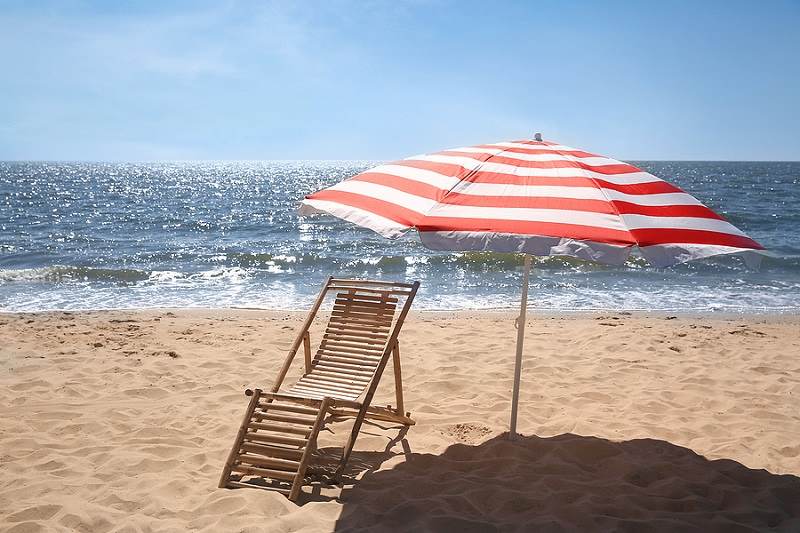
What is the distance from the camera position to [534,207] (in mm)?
3203

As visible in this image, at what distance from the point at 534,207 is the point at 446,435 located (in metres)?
1.86

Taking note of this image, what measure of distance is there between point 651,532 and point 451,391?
2.37m

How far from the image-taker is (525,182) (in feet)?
11.2

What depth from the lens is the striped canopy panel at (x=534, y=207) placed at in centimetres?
298

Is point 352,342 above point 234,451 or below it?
above

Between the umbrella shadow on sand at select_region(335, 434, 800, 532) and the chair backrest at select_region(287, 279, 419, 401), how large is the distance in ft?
1.73

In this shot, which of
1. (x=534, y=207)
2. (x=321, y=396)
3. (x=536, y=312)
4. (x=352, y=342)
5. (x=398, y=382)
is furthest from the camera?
(x=536, y=312)

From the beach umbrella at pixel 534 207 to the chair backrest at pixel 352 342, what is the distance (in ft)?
2.72

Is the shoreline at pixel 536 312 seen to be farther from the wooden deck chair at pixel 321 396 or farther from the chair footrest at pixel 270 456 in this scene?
the chair footrest at pixel 270 456

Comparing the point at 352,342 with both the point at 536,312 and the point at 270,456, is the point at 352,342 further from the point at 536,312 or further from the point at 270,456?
the point at 536,312

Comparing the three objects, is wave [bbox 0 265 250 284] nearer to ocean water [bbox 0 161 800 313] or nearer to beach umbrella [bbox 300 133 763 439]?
ocean water [bbox 0 161 800 313]

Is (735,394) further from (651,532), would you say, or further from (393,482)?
(393,482)

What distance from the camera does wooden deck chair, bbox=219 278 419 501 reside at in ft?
11.6

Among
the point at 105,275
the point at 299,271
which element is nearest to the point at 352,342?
the point at 299,271
